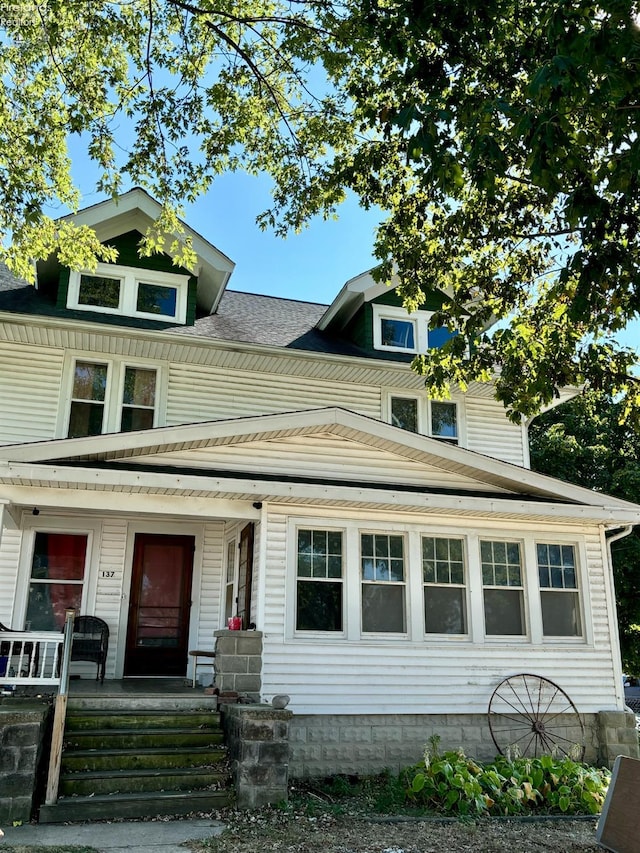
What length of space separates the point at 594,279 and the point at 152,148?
6.02 m

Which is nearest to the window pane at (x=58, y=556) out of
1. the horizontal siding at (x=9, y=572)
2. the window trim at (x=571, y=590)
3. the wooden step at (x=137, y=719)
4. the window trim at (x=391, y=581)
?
the horizontal siding at (x=9, y=572)

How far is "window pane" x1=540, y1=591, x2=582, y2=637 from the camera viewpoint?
9820 mm

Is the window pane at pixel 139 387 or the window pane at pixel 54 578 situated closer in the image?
the window pane at pixel 54 578

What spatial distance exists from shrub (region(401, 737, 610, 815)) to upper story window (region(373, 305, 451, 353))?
7.05 meters

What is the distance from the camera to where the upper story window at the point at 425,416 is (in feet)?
41.9

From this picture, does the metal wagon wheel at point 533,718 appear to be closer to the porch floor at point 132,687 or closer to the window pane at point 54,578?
the porch floor at point 132,687

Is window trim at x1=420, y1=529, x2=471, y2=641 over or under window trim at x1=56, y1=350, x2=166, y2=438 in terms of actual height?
under

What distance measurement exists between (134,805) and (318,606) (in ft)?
10.5

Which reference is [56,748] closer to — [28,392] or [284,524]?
[284,524]

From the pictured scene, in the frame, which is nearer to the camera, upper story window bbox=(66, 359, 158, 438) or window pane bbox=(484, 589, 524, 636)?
window pane bbox=(484, 589, 524, 636)

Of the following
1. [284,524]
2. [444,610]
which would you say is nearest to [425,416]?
[444,610]

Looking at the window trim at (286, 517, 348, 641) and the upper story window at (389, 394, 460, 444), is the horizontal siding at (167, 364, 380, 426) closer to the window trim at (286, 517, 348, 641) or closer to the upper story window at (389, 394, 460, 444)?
the upper story window at (389, 394, 460, 444)

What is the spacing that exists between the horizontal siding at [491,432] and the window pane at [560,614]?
11.5 feet

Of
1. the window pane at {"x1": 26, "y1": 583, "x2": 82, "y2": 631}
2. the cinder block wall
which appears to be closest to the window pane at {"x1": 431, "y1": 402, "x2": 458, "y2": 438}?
the cinder block wall
